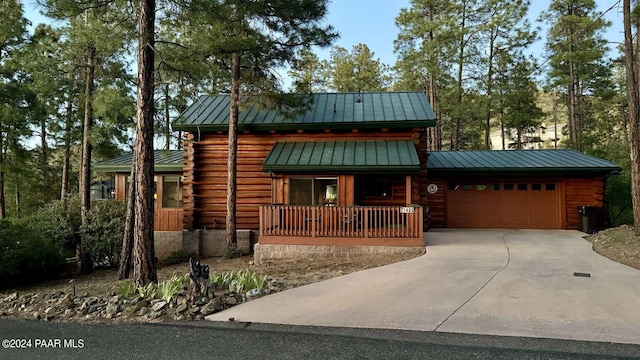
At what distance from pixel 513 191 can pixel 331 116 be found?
320 inches

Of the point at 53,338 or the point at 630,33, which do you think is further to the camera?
the point at 630,33

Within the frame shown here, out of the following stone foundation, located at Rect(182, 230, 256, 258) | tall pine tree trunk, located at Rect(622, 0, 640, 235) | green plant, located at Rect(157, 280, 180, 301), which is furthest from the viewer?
stone foundation, located at Rect(182, 230, 256, 258)

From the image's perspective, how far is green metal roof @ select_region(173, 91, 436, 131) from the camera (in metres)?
11.7

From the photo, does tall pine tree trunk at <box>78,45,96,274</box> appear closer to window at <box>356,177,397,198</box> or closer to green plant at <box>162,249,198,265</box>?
Answer: green plant at <box>162,249,198,265</box>

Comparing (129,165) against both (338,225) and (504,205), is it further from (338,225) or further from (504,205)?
(504,205)

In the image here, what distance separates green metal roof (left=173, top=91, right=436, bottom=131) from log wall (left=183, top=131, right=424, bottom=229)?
1.42 ft

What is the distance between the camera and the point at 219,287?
6.22m

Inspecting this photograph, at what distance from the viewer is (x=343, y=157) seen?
1102 centimetres

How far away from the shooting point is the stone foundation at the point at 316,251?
9422 mm

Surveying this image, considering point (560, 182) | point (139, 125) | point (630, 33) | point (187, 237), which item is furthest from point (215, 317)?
point (560, 182)

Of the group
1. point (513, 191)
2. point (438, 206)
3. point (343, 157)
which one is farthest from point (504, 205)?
point (343, 157)

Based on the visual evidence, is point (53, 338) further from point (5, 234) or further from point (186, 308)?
point (5, 234)

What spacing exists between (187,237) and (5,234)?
4.78 m

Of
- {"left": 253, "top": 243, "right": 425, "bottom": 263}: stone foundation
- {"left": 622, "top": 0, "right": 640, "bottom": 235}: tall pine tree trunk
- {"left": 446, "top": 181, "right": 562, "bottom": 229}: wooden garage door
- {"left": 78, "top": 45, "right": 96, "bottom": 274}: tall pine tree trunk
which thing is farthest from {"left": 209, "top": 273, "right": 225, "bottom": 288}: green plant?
{"left": 622, "top": 0, "right": 640, "bottom": 235}: tall pine tree trunk
